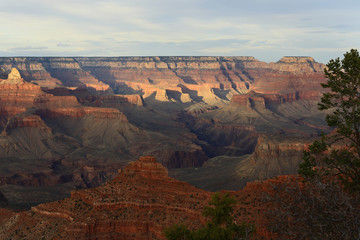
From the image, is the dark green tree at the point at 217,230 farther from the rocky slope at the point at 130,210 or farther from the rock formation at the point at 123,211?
the rock formation at the point at 123,211

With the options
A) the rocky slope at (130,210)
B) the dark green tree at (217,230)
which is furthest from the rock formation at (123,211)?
the dark green tree at (217,230)

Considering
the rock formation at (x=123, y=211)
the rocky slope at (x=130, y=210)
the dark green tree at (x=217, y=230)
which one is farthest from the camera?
the rock formation at (x=123, y=211)

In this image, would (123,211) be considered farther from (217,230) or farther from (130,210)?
(217,230)

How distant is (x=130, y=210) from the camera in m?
54.3

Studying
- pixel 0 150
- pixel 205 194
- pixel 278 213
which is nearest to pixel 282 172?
pixel 205 194

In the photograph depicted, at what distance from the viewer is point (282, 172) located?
119 metres

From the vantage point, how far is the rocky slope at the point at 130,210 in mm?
51719

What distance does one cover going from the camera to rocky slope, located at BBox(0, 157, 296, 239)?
2036 inches

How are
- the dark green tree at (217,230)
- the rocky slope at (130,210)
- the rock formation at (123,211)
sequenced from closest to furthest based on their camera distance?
1. the dark green tree at (217,230)
2. the rocky slope at (130,210)
3. the rock formation at (123,211)

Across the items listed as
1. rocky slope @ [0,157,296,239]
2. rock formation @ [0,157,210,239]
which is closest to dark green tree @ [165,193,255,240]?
rocky slope @ [0,157,296,239]

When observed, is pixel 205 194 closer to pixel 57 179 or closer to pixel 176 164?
pixel 57 179

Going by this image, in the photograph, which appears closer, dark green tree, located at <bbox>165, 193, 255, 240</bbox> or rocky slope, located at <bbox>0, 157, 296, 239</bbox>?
dark green tree, located at <bbox>165, 193, 255, 240</bbox>

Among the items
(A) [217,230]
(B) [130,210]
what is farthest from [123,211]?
(A) [217,230]

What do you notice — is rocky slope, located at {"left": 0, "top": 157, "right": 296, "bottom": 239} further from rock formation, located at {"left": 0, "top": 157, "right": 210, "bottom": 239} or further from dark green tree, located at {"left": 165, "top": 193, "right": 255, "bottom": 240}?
dark green tree, located at {"left": 165, "top": 193, "right": 255, "bottom": 240}
